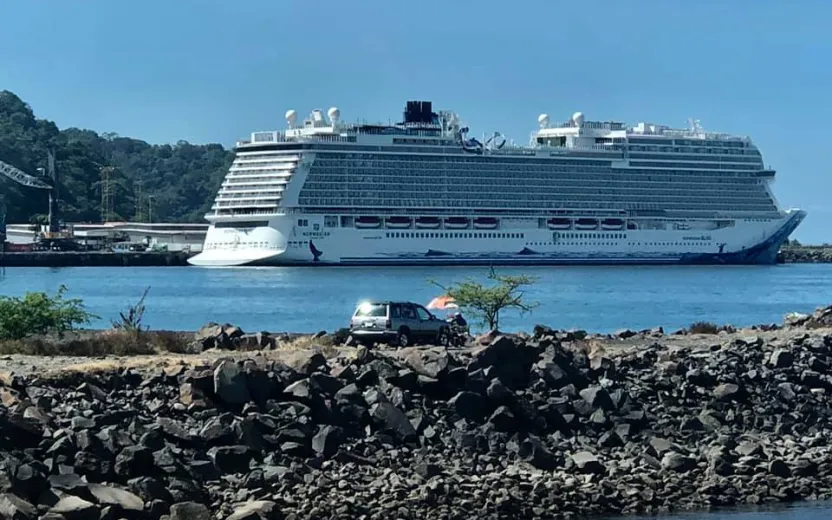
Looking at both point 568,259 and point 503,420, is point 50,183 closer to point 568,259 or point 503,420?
point 568,259

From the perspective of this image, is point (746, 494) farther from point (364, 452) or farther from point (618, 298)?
point (618, 298)

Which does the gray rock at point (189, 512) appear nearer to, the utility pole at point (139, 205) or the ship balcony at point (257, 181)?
the ship balcony at point (257, 181)

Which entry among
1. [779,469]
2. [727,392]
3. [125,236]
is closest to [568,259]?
[125,236]

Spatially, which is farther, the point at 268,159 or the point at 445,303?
the point at 268,159

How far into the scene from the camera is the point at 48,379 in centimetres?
2022

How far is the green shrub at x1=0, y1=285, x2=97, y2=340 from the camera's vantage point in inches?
1075

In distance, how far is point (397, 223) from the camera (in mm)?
103688

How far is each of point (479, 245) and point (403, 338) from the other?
7615 cm

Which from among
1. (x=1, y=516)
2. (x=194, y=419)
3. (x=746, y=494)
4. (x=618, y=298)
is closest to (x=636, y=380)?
(x=746, y=494)

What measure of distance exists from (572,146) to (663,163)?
6969 millimetres

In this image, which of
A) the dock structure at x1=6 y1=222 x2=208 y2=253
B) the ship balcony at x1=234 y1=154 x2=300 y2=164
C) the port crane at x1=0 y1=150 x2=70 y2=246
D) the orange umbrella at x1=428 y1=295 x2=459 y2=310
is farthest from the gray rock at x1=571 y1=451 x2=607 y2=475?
the port crane at x1=0 y1=150 x2=70 y2=246

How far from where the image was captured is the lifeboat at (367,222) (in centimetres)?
10306

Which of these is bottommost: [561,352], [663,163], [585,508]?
[585,508]

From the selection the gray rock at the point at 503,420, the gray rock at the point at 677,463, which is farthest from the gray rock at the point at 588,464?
the gray rock at the point at 503,420
